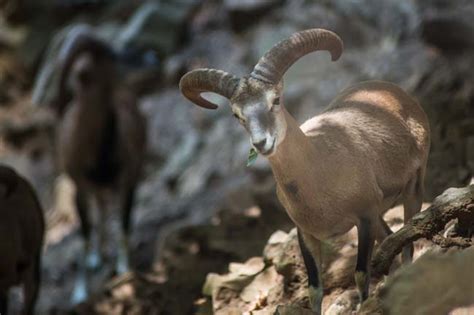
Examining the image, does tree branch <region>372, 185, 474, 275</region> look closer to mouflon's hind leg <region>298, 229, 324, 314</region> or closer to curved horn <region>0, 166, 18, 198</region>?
mouflon's hind leg <region>298, 229, 324, 314</region>

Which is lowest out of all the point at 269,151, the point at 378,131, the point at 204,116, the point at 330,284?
the point at 204,116

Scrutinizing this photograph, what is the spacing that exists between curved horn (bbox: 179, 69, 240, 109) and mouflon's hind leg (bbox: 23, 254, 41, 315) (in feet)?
10.5

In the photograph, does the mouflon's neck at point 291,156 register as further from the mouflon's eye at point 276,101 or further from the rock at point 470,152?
the rock at point 470,152

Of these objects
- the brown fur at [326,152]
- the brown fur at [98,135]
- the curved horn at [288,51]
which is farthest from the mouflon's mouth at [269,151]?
the brown fur at [98,135]

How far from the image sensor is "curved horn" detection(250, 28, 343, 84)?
15.2ft

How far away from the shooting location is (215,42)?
632 inches

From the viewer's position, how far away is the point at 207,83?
4.84 meters

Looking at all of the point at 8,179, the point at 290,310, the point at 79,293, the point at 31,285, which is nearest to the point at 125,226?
the point at 79,293

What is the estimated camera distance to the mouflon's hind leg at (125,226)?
1013 cm

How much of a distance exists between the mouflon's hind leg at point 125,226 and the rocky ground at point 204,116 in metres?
0.25

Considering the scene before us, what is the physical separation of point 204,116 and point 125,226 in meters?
4.22

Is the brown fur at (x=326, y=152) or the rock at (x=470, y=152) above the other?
the brown fur at (x=326, y=152)

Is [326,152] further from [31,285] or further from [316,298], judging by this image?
[31,285]

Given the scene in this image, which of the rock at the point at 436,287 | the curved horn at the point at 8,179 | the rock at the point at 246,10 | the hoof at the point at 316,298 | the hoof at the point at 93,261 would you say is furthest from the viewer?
the rock at the point at 246,10
